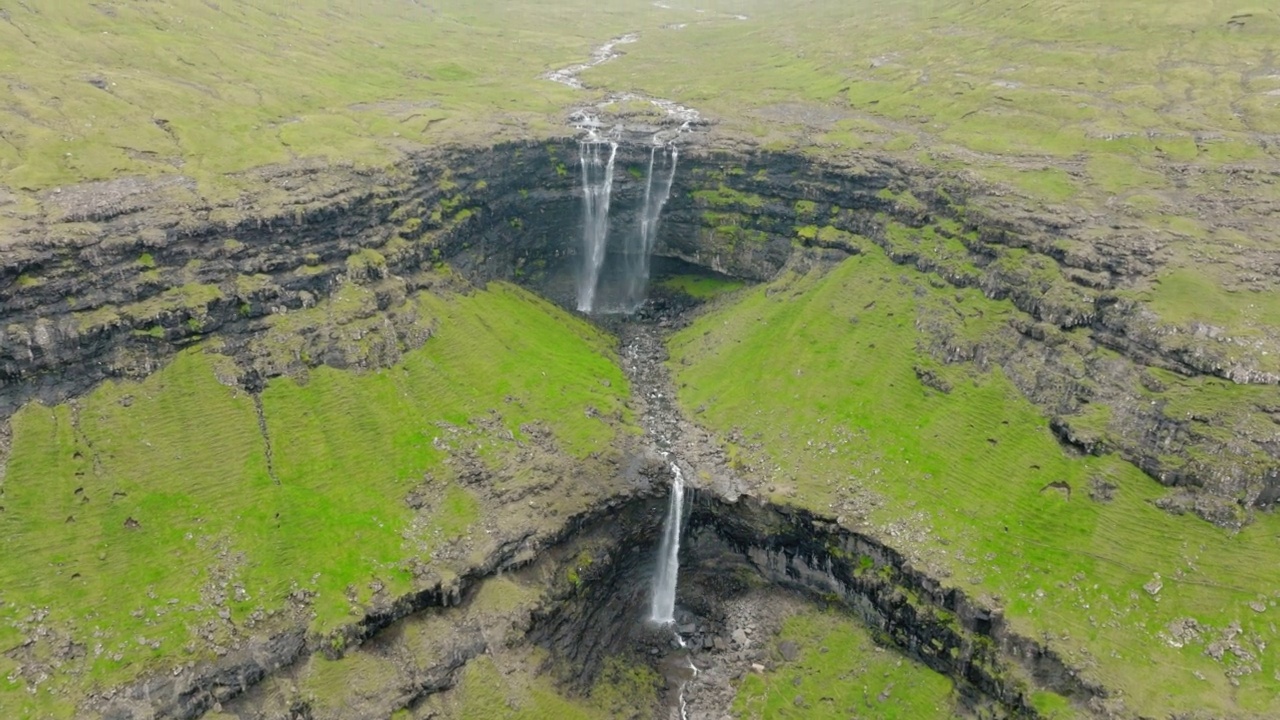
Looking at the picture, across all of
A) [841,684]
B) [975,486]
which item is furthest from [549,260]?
[841,684]

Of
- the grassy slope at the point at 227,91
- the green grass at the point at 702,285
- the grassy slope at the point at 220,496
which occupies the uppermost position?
the grassy slope at the point at 227,91

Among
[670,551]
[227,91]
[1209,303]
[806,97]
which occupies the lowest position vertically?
[670,551]

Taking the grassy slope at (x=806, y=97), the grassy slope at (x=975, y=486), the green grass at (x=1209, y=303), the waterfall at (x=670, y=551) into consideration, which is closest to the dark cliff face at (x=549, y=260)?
the green grass at (x=1209, y=303)

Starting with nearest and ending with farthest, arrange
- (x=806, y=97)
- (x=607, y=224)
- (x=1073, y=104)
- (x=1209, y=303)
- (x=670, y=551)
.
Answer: (x=1209, y=303) → (x=670, y=551) → (x=1073, y=104) → (x=607, y=224) → (x=806, y=97)

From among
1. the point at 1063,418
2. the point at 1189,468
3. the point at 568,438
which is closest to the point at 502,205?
the point at 568,438

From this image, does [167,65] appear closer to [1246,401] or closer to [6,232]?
[6,232]

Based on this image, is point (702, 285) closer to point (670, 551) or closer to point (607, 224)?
point (607, 224)

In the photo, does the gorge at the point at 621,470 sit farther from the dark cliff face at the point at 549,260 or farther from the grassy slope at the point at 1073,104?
the grassy slope at the point at 1073,104
